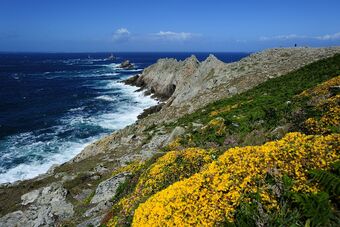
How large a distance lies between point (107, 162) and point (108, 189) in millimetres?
8961

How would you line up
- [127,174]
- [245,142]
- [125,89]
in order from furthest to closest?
[125,89] < [127,174] < [245,142]

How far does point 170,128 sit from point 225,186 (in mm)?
21760

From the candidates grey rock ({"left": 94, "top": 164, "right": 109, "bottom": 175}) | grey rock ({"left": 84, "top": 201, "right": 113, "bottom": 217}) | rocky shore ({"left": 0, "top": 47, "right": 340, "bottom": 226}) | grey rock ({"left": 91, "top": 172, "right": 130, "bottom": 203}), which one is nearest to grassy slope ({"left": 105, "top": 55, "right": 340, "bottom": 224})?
grey rock ({"left": 91, "top": 172, "right": 130, "bottom": 203})

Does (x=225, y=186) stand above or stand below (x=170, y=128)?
above

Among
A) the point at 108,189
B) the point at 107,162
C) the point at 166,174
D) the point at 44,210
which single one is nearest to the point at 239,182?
the point at 166,174

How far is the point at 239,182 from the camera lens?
9531mm

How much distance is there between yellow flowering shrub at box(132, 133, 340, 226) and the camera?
354 inches

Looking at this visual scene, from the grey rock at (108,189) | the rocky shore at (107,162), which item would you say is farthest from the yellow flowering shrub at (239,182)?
the grey rock at (108,189)

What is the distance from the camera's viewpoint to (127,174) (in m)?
19.4

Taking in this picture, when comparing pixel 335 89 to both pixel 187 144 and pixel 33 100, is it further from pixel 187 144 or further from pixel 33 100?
pixel 33 100

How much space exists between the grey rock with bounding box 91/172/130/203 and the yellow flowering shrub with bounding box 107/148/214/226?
3.93 metres

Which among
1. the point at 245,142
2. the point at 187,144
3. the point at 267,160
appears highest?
the point at 267,160

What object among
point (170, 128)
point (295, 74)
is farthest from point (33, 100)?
point (295, 74)

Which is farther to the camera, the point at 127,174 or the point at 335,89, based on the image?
the point at 127,174
